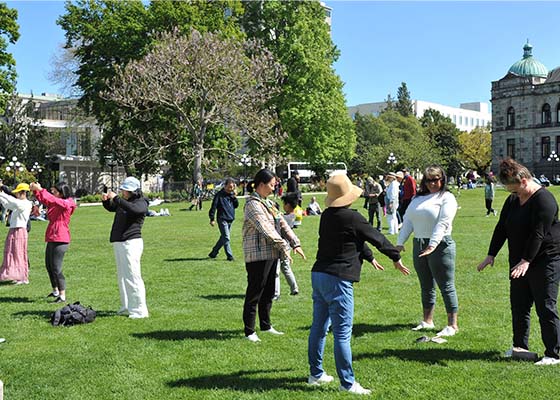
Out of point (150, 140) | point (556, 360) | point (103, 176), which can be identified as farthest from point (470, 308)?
point (103, 176)

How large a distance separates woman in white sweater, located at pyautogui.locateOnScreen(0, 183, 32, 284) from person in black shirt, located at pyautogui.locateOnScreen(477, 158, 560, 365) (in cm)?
856

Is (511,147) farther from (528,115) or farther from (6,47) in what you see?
(6,47)

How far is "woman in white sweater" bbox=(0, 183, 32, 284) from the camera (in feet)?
36.0

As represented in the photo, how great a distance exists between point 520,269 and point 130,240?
4.88m

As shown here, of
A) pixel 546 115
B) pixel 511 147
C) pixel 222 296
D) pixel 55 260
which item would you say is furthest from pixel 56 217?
pixel 511 147

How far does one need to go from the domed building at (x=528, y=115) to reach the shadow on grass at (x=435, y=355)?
226 ft

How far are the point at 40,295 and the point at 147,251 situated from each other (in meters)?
5.67

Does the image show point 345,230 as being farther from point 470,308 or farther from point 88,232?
point 88,232

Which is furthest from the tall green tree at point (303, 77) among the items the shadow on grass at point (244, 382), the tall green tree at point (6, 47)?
the shadow on grass at point (244, 382)

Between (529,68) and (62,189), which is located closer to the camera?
(62,189)

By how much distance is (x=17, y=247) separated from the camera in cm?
1105

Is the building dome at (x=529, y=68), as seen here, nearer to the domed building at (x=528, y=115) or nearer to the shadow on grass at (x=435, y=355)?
the domed building at (x=528, y=115)

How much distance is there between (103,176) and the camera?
5216cm

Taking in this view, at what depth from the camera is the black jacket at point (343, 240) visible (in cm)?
514
